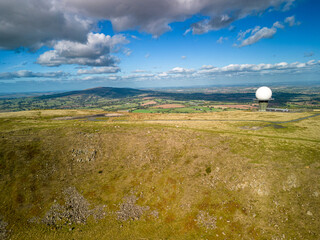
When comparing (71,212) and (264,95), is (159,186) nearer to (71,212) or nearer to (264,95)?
(71,212)

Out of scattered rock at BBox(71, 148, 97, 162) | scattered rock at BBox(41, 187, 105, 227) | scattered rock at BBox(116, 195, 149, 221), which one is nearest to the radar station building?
scattered rock at BBox(116, 195, 149, 221)

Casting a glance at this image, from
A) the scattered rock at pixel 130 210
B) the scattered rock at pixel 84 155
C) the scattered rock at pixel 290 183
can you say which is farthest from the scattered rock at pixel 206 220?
the scattered rock at pixel 84 155

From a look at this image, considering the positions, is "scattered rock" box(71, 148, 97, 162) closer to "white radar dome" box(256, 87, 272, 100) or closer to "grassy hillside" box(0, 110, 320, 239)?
"grassy hillside" box(0, 110, 320, 239)

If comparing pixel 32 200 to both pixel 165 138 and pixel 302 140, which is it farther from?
pixel 302 140

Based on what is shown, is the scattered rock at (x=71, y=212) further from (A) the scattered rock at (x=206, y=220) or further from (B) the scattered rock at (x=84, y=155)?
(A) the scattered rock at (x=206, y=220)

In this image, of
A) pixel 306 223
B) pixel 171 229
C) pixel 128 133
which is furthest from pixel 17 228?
pixel 306 223

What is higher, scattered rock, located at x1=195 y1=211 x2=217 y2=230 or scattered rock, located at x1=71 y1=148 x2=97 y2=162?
scattered rock, located at x1=71 y1=148 x2=97 y2=162

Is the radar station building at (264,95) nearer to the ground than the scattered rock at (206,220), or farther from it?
farther from it

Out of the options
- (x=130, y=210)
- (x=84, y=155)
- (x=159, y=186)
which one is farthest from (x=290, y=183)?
(x=84, y=155)
